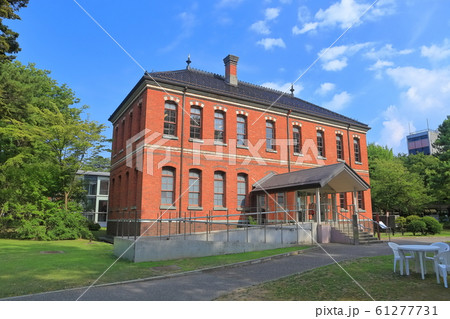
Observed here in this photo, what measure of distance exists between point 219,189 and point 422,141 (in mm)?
76670

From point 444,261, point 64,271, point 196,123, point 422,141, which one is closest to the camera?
point 444,261

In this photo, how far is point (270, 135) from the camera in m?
22.5

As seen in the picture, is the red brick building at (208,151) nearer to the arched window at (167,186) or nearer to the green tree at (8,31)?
the arched window at (167,186)

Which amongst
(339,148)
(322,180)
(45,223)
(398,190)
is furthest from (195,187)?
(398,190)

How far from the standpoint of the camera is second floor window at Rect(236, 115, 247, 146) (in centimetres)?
2099

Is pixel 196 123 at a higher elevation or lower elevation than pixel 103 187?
higher

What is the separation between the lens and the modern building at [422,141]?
76625mm

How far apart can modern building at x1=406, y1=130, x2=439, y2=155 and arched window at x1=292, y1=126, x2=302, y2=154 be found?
6627 cm

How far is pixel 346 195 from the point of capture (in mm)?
25016

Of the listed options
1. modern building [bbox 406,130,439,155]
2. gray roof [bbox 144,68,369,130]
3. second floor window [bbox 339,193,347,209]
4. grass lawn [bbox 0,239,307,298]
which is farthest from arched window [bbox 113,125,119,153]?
modern building [bbox 406,130,439,155]

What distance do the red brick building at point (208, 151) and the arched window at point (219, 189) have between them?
0.06m

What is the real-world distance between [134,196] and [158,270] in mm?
10052

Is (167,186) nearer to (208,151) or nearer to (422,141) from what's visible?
(208,151)

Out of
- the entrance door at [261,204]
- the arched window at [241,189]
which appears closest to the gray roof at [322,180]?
the entrance door at [261,204]
